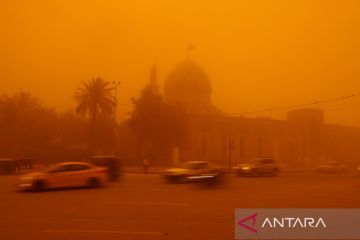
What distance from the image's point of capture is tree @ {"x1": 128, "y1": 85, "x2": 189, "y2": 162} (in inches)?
2344

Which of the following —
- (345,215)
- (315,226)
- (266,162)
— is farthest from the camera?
(266,162)

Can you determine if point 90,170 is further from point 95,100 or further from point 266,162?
point 95,100

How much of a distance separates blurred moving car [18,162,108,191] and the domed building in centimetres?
6001

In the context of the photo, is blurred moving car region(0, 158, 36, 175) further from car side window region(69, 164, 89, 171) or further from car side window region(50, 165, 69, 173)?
car side window region(50, 165, 69, 173)

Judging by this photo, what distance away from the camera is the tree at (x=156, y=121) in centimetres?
5953

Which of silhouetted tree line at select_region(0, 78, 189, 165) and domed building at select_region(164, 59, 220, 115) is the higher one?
domed building at select_region(164, 59, 220, 115)

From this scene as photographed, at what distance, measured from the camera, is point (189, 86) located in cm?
8288

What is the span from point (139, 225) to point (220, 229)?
6.35 feet

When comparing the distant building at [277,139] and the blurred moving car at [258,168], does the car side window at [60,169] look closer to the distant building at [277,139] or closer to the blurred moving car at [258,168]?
the blurred moving car at [258,168]

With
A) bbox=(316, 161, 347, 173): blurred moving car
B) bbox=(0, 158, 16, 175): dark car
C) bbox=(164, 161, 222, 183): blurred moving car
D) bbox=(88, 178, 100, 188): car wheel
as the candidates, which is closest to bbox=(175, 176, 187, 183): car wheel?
bbox=(164, 161, 222, 183): blurred moving car

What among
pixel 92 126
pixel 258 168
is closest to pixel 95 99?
pixel 92 126

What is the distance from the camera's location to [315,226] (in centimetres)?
951

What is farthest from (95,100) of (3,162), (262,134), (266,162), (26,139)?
(262,134)

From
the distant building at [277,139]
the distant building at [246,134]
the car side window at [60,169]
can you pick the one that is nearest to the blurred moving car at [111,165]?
the car side window at [60,169]
